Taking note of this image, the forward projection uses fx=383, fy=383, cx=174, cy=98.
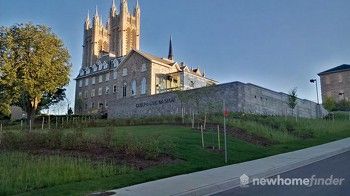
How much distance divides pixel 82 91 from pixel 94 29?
1043 inches

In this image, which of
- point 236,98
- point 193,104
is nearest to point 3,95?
point 193,104

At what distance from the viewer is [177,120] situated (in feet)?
110

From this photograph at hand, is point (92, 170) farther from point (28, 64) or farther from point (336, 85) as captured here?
point (336, 85)

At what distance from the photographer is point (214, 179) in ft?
37.9

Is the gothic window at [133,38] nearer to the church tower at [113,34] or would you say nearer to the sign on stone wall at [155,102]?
the church tower at [113,34]

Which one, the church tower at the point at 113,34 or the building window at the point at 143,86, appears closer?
the building window at the point at 143,86

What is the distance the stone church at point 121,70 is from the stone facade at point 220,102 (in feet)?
10.1

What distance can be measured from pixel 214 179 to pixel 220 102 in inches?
1009

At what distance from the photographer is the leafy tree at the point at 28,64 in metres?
43.5

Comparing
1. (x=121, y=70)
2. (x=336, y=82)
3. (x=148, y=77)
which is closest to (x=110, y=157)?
(x=148, y=77)

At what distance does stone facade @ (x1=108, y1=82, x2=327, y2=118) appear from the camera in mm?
36875

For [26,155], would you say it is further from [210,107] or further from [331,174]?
[210,107]

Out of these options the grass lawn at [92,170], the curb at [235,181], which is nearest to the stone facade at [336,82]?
the grass lawn at [92,170]

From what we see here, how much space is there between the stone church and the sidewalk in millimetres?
25753
